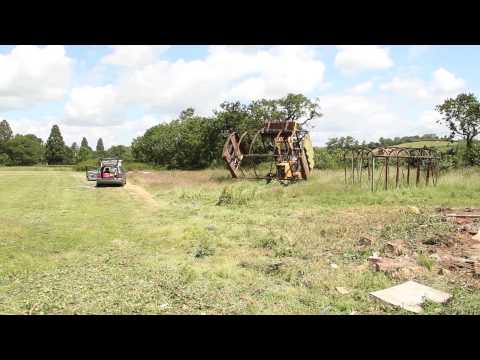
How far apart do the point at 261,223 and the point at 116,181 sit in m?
14.9

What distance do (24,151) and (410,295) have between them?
91510mm

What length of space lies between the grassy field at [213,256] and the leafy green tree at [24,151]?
78492 millimetres

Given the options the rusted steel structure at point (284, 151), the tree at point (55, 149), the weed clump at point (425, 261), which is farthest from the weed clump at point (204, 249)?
the tree at point (55, 149)

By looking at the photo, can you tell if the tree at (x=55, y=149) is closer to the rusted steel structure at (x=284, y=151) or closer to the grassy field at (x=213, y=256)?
the rusted steel structure at (x=284, y=151)

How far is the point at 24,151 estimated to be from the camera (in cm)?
8338

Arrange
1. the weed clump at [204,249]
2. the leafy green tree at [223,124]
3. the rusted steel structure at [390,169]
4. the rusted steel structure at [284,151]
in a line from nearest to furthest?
the weed clump at [204,249], the rusted steel structure at [390,169], the rusted steel structure at [284,151], the leafy green tree at [223,124]

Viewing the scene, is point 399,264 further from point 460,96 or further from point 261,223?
point 460,96

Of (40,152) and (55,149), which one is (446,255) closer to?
(55,149)

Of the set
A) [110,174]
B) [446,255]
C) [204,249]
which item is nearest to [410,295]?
[446,255]

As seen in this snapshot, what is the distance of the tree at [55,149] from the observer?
8275 cm
